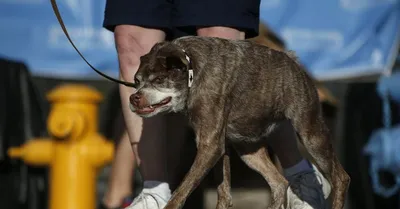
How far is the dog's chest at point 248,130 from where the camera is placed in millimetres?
3867

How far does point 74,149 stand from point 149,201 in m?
0.78

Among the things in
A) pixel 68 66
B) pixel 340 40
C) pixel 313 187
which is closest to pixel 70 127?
pixel 313 187

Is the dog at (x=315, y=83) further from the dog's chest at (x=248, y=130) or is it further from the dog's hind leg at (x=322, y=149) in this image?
the dog's chest at (x=248, y=130)

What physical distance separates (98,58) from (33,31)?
20.3 inches

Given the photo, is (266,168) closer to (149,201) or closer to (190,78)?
(149,201)

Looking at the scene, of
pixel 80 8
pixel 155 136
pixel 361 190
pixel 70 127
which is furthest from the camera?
pixel 361 190

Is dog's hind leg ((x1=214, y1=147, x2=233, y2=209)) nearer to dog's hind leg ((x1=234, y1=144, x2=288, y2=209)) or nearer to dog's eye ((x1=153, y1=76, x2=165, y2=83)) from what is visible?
dog's hind leg ((x1=234, y1=144, x2=288, y2=209))

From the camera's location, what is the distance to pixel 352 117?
21.9ft

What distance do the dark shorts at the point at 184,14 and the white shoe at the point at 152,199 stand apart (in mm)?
782

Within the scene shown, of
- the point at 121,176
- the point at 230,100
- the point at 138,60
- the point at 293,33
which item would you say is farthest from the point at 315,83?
the point at 230,100

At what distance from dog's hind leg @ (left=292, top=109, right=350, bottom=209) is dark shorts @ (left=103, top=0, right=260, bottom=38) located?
555mm

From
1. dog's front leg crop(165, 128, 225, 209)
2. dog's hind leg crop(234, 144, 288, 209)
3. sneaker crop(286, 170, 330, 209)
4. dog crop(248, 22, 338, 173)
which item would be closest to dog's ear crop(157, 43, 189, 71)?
dog's front leg crop(165, 128, 225, 209)

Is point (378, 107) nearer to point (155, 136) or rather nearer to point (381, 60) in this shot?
point (381, 60)

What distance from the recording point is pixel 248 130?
3.91m
